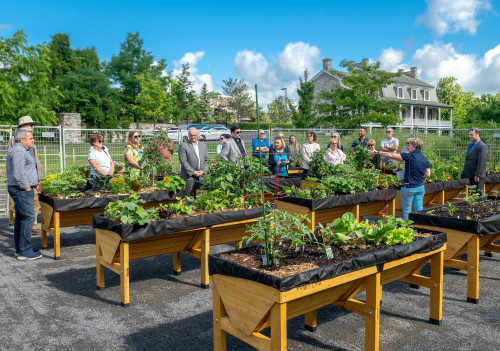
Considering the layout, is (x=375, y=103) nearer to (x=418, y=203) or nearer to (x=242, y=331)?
(x=418, y=203)

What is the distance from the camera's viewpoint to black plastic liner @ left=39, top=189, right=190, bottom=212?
20.3 feet

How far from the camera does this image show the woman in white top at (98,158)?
23.9ft

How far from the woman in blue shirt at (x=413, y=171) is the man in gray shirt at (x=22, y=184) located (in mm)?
5120

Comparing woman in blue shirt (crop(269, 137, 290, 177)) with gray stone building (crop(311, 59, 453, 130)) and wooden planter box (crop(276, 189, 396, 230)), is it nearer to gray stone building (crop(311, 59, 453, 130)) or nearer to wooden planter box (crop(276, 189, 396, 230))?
wooden planter box (crop(276, 189, 396, 230))

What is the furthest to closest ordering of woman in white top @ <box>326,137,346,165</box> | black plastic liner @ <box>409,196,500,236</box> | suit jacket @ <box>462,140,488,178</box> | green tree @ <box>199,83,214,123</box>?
green tree @ <box>199,83,214,123</box>, woman in white top @ <box>326,137,346,165</box>, suit jacket @ <box>462,140,488,178</box>, black plastic liner @ <box>409,196,500,236</box>

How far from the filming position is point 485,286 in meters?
5.14

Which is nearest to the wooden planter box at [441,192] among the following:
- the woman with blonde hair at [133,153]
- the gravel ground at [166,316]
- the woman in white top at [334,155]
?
the woman in white top at [334,155]

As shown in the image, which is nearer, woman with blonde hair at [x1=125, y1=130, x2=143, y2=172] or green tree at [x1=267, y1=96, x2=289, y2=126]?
woman with blonde hair at [x1=125, y1=130, x2=143, y2=172]

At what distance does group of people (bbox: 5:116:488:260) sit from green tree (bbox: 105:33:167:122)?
34343 mm

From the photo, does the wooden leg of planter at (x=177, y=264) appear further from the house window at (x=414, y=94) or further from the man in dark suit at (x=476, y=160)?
the house window at (x=414, y=94)

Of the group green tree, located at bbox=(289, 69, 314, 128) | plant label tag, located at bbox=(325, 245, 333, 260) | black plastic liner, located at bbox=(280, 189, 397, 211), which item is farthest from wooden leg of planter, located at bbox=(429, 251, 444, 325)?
green tree, located at bbox=(289, 69, 314, 128)

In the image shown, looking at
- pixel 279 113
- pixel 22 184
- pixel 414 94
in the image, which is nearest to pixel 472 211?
pixel 22 184

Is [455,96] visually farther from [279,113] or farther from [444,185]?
[444,185]

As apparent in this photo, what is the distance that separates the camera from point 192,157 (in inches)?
316
